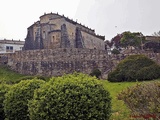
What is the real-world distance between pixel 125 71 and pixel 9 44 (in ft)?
137

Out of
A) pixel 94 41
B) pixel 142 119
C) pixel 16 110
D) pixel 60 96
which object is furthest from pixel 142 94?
pixel 94 41

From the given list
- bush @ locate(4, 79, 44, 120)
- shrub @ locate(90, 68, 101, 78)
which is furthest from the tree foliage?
bush @ locate(4, 79, 44, 120)

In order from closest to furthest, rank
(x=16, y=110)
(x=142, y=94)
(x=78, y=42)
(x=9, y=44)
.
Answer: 1. (x=142, y=94)
2. (x=16, y=110)
3. (x=78, y=42)
4. (x=9, y=44)

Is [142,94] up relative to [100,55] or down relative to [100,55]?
down

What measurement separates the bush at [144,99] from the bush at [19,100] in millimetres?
3297

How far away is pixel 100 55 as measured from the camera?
30844 mm

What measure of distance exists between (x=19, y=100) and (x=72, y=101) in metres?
2.90

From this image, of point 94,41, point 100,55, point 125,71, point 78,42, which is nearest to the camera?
point 125,71

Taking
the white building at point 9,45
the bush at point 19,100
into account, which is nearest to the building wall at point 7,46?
the white building at point 9,45

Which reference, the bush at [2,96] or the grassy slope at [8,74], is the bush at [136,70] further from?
the grassy slope at [8,74]

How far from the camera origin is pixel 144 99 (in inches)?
311

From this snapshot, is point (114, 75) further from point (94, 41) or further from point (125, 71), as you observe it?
point (94, 41)

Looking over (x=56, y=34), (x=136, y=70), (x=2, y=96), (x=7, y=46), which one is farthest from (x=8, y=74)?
(x=7, y=46)

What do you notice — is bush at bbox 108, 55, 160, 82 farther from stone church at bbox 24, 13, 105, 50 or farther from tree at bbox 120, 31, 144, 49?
tree at bbox 120, 31, 144, 49
